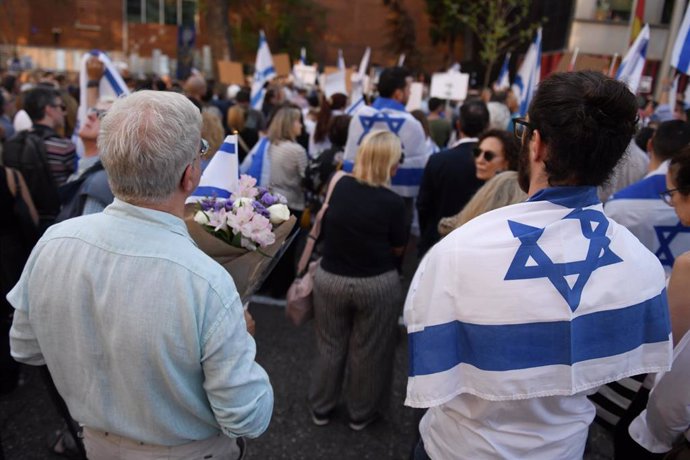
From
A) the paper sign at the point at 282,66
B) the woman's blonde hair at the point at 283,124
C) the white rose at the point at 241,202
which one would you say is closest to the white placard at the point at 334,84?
the woman's blonde hair at the point at 283,124

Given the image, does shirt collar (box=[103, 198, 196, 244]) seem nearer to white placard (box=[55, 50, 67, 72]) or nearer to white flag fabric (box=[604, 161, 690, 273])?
white flag fabric (box=[604, 161, 690, 273])

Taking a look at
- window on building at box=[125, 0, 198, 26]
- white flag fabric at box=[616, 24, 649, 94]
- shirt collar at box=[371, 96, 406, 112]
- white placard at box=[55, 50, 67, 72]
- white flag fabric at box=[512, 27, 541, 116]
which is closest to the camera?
white flag fabric at box=[616, 24, 649, 94]

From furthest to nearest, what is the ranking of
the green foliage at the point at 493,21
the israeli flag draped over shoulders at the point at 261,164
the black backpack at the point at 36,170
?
the green foliage at the point at 493,21 → the israeli flag draped over shoulders at the point at 261,164 → the black backpack at the point at 36,170

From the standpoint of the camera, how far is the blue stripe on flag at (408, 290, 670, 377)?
1.36 meters

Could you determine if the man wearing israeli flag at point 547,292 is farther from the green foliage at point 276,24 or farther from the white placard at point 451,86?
the green foliage at point 276,24

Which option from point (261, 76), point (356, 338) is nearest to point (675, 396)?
point (356, 338)

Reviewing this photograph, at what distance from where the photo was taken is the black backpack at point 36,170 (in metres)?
3.74

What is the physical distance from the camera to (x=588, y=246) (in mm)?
1367

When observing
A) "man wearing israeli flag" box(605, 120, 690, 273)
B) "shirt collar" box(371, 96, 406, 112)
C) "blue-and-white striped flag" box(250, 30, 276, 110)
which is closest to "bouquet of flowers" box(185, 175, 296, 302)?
"man wearing israeli flag" box(605, 120, 690, 273)

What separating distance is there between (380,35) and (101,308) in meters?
32.3

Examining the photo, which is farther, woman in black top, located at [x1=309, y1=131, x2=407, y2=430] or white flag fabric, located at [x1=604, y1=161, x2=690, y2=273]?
woman in black top, located at [x1=309, y1=131, x2=407, y2=430]

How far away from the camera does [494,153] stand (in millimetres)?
3291

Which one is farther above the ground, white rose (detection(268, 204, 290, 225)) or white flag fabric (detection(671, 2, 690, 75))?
white flag fabric (detection(671, 2, 690, 75))

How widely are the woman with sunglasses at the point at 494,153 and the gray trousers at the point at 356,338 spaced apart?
0.88 meters
